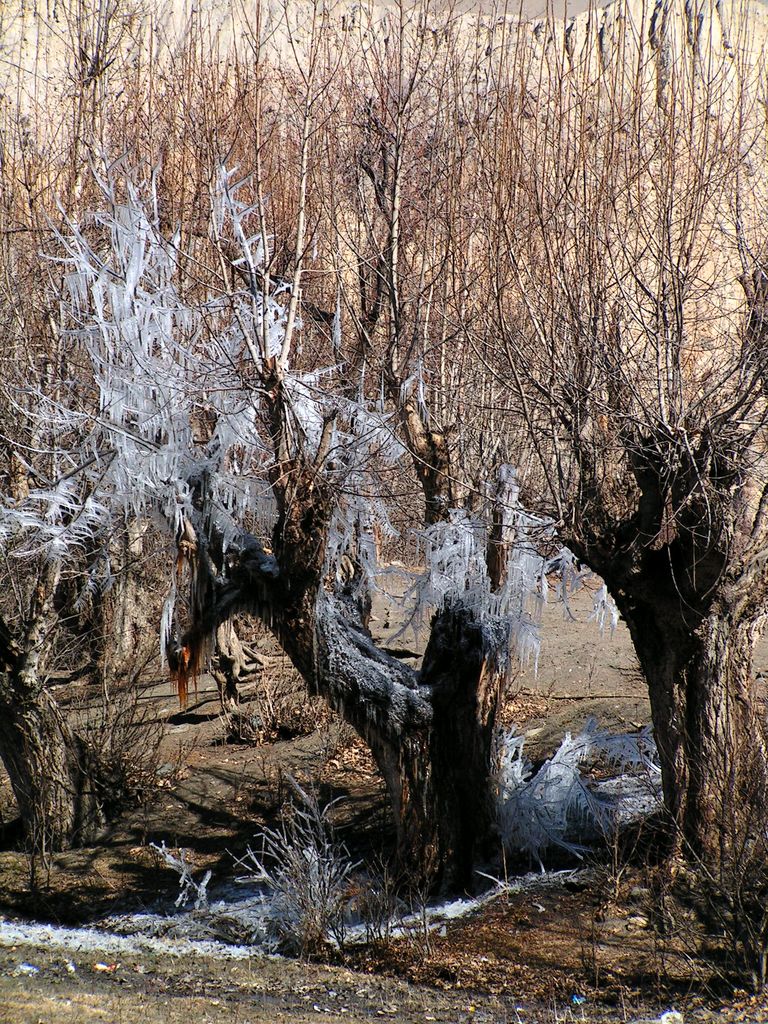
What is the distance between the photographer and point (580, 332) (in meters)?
5.95

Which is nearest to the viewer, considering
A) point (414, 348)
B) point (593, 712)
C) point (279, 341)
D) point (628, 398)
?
point (628, 398)

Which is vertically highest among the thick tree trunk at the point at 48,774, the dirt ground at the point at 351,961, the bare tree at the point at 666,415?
the bare tree at the point at 666,415

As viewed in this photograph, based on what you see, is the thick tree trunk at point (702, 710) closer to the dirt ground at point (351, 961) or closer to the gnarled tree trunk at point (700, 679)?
the gnarled tree trunk at point (700, 679)

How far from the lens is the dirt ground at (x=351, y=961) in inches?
200

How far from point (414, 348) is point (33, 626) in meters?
3.76

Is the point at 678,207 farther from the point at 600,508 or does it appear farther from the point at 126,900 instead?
the point at 126,900

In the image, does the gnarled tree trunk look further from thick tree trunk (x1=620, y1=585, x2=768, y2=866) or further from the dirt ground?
the dirt ground

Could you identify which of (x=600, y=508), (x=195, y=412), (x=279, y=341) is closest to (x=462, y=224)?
(x=279, y=341)

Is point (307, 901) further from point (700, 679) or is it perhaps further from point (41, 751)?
point (41, 751)

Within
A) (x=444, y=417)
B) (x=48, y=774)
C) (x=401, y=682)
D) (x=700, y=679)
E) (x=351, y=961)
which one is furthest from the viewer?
(x=444, y=417)

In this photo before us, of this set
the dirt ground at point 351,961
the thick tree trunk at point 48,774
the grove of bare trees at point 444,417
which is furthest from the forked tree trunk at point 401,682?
the thick tree trunk at point 48,774

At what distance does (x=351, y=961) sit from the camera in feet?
19.2

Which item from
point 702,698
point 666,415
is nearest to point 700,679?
point 702,698

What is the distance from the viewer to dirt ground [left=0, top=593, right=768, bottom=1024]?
5.07m
